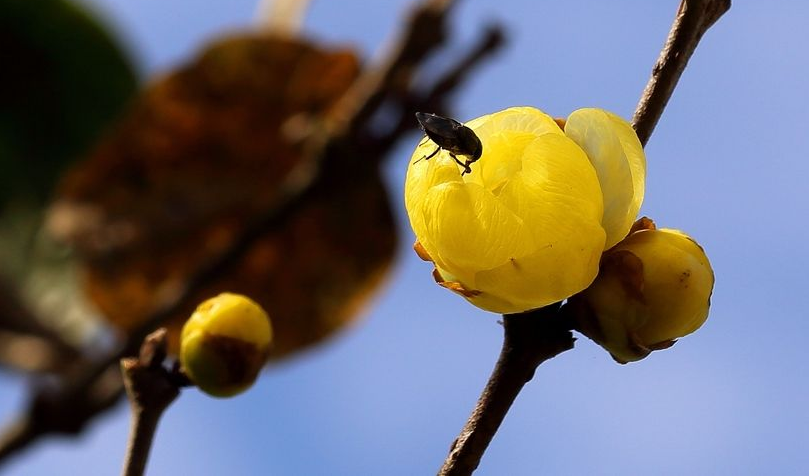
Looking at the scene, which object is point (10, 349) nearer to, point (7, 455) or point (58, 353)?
point (58, 353)

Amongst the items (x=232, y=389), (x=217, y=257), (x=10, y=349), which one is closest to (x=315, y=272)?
(x=10, y=349)

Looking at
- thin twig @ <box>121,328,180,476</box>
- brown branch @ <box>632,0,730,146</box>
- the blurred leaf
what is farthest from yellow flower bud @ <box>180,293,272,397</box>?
the blurred leaf

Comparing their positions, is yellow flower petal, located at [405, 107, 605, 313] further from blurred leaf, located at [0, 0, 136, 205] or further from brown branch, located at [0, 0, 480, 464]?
blurred leaf, located at [0, 0, 136, 205]

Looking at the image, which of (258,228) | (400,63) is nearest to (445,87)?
(400,63)

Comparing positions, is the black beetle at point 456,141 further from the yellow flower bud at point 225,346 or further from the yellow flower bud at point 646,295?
the yellow flower bud at point 225,346

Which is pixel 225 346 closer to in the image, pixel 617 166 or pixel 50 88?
pixel 617 166

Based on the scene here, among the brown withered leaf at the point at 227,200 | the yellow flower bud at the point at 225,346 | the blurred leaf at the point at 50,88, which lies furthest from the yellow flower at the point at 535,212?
the brown withered leaf at the point at 227,200
